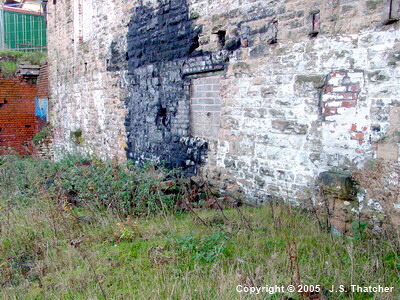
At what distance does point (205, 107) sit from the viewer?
272 inches

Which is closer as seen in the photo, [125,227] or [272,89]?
[125,227]

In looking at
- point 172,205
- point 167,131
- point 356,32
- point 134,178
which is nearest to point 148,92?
point 167,131

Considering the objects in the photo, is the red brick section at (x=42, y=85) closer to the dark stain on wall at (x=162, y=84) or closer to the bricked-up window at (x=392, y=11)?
the dark stain on wall at (x=162, y=84)

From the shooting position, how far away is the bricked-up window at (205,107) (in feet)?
21.8

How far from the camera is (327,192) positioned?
468cm

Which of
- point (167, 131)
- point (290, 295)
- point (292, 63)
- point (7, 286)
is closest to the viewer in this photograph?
point (290, 295)

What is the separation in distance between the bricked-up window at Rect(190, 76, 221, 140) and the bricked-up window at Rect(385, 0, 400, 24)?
2881 millimetres

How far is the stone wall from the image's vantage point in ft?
14.6

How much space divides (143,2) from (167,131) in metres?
2.76

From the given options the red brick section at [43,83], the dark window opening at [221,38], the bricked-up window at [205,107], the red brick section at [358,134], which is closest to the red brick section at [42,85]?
the red brick section at [43,83]

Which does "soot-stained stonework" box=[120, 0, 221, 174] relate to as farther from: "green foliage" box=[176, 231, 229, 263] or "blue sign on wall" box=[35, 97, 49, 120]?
"blue sign on wall" box=[35, 97, 49, 120]

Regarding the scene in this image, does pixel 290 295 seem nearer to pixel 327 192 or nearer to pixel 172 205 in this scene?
pixel 327 192

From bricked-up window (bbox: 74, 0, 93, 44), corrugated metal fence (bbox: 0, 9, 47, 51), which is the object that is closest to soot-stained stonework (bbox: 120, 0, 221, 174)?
bricked-up window (bbox: 74, 0, 93, 44)

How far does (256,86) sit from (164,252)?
2.91 m
